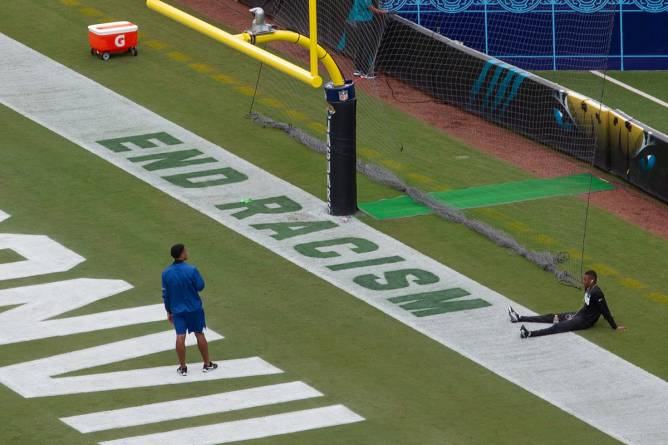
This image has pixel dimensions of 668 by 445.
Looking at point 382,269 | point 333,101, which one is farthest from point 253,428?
point 333,101

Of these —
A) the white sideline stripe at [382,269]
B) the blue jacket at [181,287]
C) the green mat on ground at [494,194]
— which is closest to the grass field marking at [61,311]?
the blue jacket at [181,287]

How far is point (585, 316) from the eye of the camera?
20.2 meters

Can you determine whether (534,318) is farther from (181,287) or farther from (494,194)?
(494,194)

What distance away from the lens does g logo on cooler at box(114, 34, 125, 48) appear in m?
29.2

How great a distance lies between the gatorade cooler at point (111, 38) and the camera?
2900cm

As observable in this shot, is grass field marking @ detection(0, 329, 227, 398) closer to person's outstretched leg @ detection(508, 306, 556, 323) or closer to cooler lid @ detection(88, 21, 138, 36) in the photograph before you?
person's outstretched leg @ detection(508, 306, 556, 323)

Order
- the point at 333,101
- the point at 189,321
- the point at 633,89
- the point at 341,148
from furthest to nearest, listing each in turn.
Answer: the point at 633,89 → the point at 341,148 → the point at 333,101 → the point at 189,321

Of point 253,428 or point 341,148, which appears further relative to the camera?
point 341,148

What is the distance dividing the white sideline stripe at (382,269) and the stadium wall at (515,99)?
408cm

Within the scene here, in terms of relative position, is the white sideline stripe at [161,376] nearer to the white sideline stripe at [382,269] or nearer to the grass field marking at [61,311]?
→ the grass field marking at [61,311]

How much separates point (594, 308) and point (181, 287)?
5.44 m

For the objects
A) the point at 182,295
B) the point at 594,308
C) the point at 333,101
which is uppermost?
the point at 333,101

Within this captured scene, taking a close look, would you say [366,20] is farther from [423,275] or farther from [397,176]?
[423,275]

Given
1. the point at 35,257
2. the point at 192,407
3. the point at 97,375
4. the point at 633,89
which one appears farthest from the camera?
the point at 633,89
